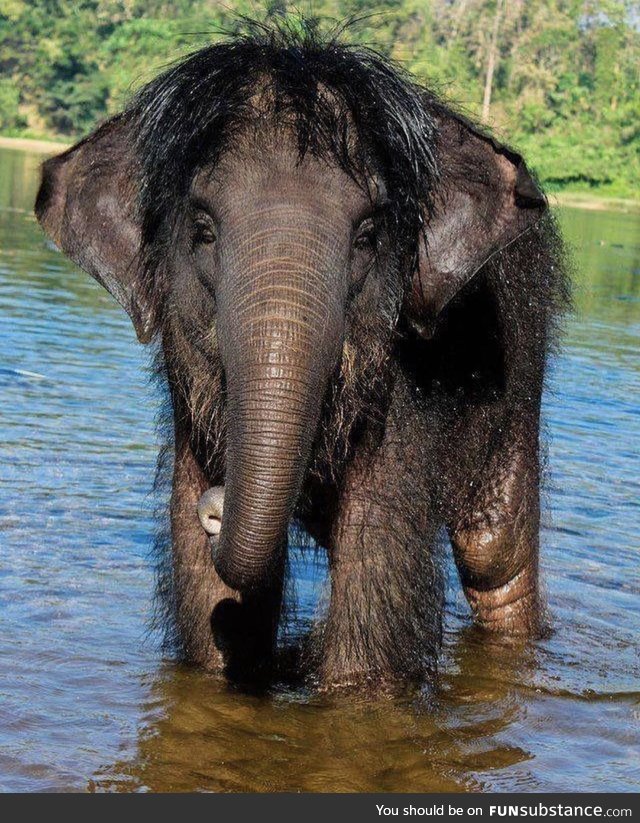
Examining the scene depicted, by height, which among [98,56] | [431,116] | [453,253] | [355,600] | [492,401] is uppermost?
[431,116]

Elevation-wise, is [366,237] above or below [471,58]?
above

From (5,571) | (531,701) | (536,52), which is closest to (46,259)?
(5,571)

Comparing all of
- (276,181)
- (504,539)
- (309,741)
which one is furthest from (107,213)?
(504,539)

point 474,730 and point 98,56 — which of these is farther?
point 98,56

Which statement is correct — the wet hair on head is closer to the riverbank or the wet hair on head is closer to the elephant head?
the elephant head

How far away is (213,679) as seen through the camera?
17.5 feet

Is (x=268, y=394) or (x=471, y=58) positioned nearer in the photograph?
(x=268, y=394)

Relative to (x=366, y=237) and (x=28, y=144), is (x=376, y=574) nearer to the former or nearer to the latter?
(x=366, y=237)

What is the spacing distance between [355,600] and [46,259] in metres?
14.8

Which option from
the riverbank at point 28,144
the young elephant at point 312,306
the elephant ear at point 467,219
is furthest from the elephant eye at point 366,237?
the riverbank at point 28,144

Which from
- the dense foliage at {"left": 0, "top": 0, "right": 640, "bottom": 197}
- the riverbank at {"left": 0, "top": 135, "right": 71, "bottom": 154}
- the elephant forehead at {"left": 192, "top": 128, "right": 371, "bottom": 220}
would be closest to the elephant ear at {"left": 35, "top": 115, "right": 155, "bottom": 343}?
the elephant forehead at {"left": 192, "top": 128, "right": 371, "bottom": 220}

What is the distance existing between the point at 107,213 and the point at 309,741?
1.88 m

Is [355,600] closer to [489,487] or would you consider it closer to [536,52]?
[489,487]

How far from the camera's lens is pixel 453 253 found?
4852 mm
